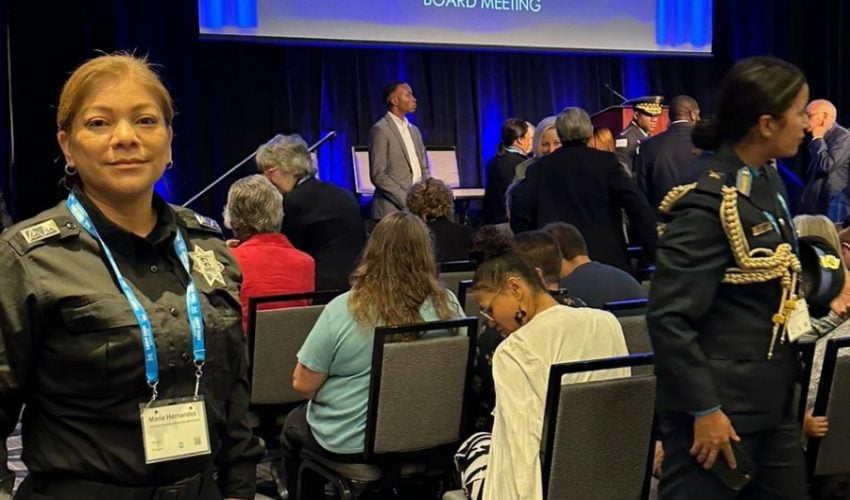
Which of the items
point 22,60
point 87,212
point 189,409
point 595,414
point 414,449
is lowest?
point 414,449

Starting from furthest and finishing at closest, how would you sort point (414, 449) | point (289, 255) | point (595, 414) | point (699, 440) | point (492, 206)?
1. point (492, 206)
2. point (289, 255)
3. point (414, 449)
4. point (595, 414)
5. point (699, 440)

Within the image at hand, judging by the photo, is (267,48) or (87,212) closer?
(87,212)

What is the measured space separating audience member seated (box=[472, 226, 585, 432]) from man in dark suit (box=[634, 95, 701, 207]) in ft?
8.40

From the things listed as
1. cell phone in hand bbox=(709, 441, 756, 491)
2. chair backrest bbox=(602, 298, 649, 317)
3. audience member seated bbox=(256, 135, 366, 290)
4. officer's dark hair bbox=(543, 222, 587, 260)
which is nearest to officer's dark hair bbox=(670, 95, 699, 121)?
audience member seated bbox=(256, 135, 366, 290)

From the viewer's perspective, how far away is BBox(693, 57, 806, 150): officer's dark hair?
6.84ft

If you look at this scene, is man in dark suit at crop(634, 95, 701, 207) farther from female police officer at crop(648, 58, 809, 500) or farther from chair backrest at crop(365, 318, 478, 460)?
female police officer at crop(648, 58, 809, 500)

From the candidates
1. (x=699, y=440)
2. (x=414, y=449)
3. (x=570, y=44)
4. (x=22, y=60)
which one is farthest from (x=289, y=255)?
(x=570, y=44)

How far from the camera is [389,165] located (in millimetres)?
7645

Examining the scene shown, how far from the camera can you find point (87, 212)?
1.54 metres

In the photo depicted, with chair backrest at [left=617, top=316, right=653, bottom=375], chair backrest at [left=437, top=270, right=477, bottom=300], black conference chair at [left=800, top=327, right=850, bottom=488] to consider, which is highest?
chair backrest at [left=437, top=270, right=477, bottom=300]

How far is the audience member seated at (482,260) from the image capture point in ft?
9.15

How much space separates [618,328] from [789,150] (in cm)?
69

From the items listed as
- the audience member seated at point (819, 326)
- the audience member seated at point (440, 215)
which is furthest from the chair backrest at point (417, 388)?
the audience member seated at point (440, 215)

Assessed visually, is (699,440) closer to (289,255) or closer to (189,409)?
(189,409)
